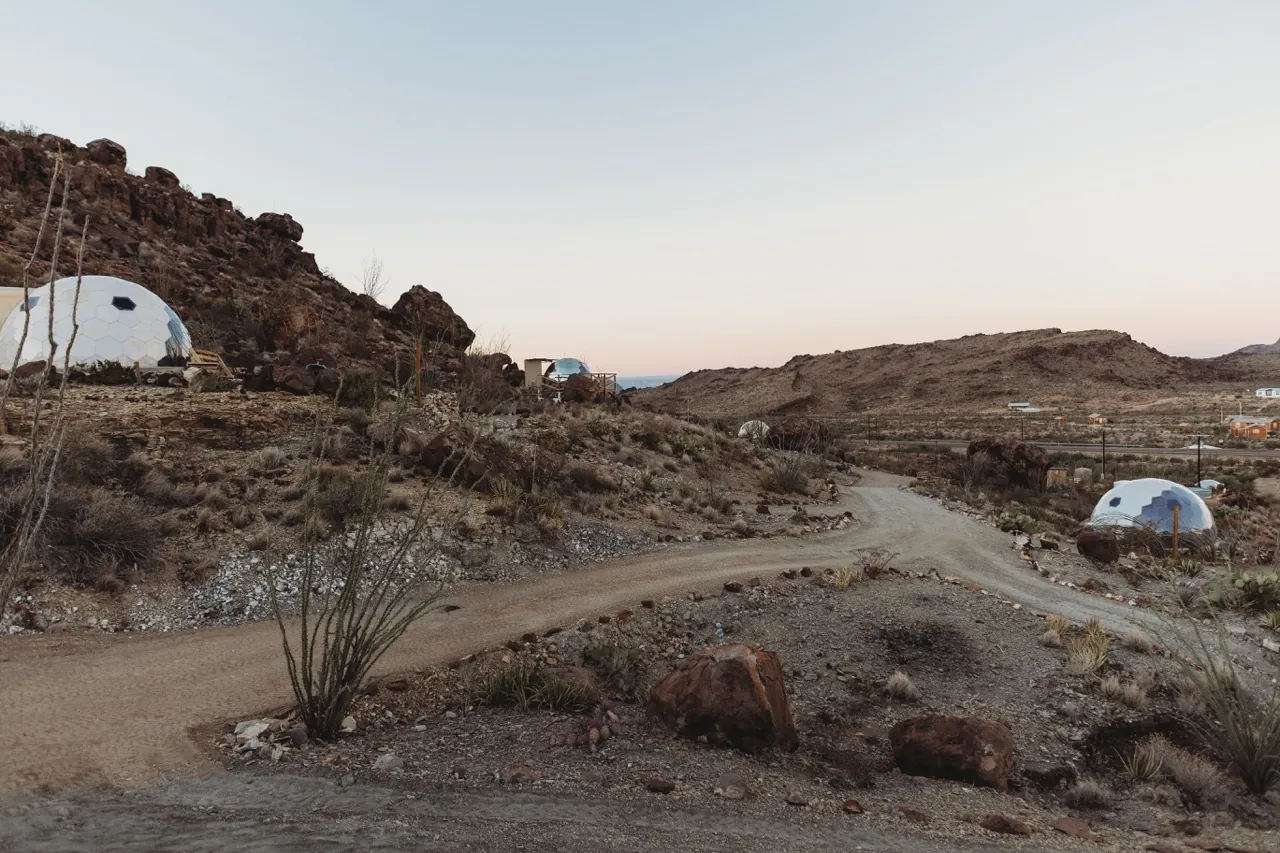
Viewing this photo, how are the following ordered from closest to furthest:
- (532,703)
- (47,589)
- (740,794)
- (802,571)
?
(740,794), (532,703), (47,589), (802,571)

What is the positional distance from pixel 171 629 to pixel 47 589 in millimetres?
1477

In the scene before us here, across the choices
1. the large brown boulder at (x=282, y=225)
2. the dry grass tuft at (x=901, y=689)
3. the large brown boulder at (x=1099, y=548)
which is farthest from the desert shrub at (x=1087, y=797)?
the large brown boulder at (x=282, y=225)

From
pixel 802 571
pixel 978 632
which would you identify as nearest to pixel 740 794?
pixel 978 632

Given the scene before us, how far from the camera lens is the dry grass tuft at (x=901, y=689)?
293 inches

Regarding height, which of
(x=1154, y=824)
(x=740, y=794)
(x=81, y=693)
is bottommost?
(x=1154, y=824)

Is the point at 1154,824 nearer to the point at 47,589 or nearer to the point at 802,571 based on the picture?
the point at 802,571

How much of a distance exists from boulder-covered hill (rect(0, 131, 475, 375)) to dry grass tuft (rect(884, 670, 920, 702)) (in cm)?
1767

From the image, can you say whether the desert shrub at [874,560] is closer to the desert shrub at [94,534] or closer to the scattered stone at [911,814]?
the scattered stone at [911,814]

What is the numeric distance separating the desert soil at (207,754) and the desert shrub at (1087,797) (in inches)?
71.8

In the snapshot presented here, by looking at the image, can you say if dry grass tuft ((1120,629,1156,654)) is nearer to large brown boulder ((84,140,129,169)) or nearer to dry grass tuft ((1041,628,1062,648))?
dry grass tuft ((1041,628,1062,648))

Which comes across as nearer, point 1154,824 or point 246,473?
point 1154,824

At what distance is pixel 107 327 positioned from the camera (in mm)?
17094

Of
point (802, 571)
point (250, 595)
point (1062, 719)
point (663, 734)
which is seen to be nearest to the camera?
point (663, 734)

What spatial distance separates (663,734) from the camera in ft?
20.1
